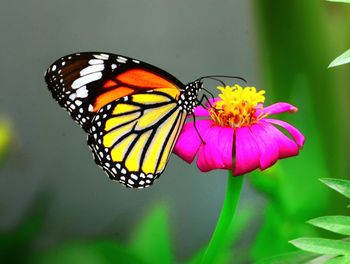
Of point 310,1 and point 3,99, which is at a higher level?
point 310,1

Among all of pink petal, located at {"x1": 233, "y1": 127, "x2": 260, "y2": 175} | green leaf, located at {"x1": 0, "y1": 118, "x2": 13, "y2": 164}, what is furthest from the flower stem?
green leaf, located at {"x1": 0, "y1": 118, "x2": 13, "y2": 164}

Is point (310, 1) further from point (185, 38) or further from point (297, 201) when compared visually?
point (297, 201)

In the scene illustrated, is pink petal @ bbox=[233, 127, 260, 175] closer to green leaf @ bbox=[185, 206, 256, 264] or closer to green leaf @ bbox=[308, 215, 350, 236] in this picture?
green leaf @ bbox=[308, 215, 350, 236]

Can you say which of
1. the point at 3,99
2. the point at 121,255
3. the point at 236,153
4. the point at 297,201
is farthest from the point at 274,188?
the point at 3,99

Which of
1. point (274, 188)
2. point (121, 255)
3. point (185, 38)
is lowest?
point (121, 255)

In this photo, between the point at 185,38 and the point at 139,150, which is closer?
the point at 139,150

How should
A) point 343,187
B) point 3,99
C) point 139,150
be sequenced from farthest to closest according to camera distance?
1. point 3,99
2. point 139,150
3. point 343,187

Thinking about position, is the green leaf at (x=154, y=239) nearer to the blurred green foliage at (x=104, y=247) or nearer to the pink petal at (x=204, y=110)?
the blurred green foliage at (x=104, y=247)
